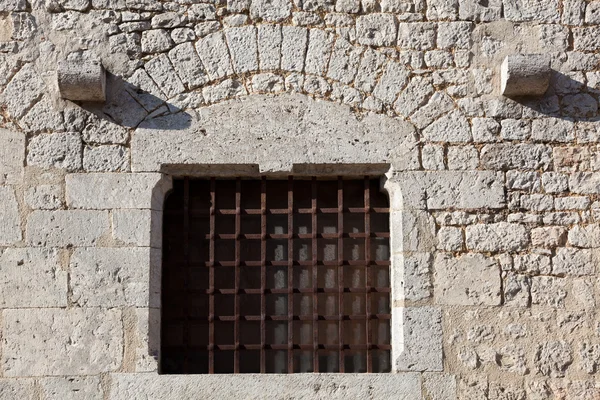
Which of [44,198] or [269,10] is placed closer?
[44,198]

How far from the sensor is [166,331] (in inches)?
205

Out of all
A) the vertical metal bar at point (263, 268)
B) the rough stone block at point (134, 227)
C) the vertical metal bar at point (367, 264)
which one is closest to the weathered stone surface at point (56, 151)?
the rough stone block at point (134, 227)

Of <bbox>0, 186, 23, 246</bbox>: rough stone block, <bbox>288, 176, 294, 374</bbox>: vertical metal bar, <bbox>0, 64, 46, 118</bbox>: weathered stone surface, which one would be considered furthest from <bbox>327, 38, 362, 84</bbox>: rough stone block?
<bbox>0, 186, 23, 246</bbox>: rough stone block

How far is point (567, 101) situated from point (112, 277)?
2.92 meters

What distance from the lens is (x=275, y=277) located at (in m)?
5.26

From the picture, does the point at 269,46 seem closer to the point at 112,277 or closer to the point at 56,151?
the point at 56,151

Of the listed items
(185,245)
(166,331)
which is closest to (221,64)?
(185,245)

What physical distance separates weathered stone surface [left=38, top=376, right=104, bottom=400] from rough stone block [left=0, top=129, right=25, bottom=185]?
1197 mm

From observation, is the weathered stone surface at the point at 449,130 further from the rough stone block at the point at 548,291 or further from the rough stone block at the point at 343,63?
A: the rough stone block at the point at 548,291

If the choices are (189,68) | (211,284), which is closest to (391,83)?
(189,68)

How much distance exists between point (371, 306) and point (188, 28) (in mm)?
2020

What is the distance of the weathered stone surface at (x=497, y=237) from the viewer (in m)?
5.08

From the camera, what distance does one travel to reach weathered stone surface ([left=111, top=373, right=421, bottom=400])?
4922 mm

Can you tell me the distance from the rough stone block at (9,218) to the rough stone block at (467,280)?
8.03 ft
